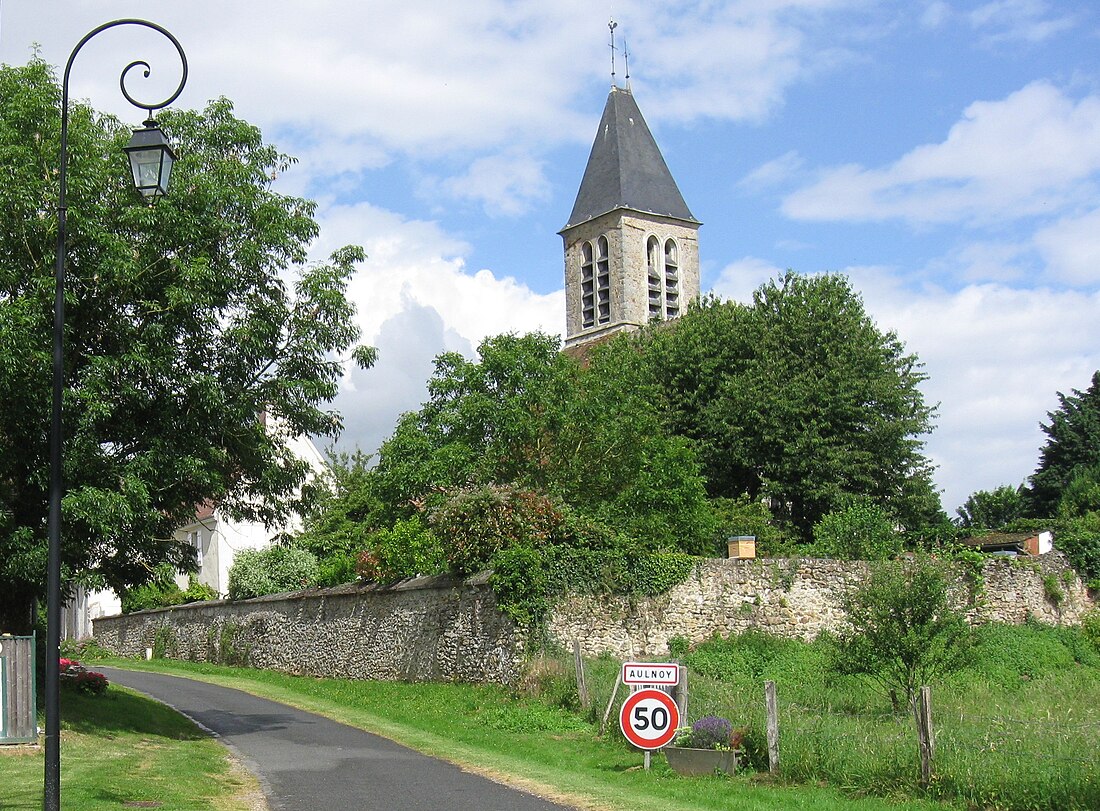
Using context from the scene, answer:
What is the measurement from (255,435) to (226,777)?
21.7 feet

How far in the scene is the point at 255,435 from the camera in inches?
765

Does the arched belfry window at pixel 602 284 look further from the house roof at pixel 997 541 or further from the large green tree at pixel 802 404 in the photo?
the house roof at pixel 997 541

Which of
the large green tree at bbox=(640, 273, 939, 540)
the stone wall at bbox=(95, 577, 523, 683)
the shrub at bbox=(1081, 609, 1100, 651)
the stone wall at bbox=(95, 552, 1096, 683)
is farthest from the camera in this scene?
the large green tree at bbox=(640, 273, 939, 540)

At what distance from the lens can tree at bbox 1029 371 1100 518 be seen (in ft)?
195

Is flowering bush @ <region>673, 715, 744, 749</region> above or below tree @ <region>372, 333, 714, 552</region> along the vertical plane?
below

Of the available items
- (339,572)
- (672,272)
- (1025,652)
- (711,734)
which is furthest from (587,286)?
(711,734)

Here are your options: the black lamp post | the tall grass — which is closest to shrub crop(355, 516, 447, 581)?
the tall grass

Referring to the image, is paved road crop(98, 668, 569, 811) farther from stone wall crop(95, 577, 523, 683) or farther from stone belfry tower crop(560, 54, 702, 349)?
stone belfry tower crop(560, 54, 702, 349)

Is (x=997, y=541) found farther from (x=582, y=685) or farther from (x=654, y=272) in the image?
(x=654, y=272)

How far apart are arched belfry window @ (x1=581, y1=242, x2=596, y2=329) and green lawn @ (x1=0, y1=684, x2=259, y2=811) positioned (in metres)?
57.3

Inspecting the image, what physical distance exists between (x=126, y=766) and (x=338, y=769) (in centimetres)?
260

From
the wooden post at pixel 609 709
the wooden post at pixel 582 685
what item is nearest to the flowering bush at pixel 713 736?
the wooden post at pixel 609 709

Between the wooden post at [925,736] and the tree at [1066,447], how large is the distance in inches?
1994

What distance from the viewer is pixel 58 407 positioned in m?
10.6
